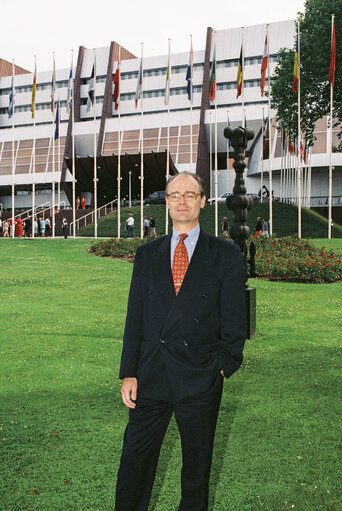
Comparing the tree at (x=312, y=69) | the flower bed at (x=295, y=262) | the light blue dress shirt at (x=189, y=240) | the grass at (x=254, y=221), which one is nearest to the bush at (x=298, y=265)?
the flower bed at (x=295, y=262)

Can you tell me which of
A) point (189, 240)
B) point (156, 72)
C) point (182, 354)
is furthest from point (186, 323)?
point (156, 72)

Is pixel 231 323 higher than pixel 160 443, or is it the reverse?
pixel 231 323

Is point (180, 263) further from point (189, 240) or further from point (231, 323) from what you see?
point (231, 323)

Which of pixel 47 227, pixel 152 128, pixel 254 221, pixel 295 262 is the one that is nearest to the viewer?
pixel 295 262

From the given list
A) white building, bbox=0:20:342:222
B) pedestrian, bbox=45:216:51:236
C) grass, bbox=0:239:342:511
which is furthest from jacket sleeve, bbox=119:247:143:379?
white building, bbox=0:20:342:222

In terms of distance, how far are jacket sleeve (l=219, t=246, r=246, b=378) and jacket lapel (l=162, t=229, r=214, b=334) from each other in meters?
0.14

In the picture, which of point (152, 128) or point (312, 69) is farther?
point (152, 128)

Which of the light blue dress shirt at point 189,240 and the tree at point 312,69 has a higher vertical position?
the tree at point 312,69

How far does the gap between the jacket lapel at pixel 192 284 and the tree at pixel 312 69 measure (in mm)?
27967

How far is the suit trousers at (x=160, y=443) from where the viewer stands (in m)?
2.64

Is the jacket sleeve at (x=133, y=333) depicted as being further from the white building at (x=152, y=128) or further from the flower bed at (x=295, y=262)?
the white building at (x=152, y=128)

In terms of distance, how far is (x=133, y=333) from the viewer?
279cm

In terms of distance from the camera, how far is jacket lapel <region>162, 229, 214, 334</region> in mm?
2635

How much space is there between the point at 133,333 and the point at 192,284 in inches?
17.2
